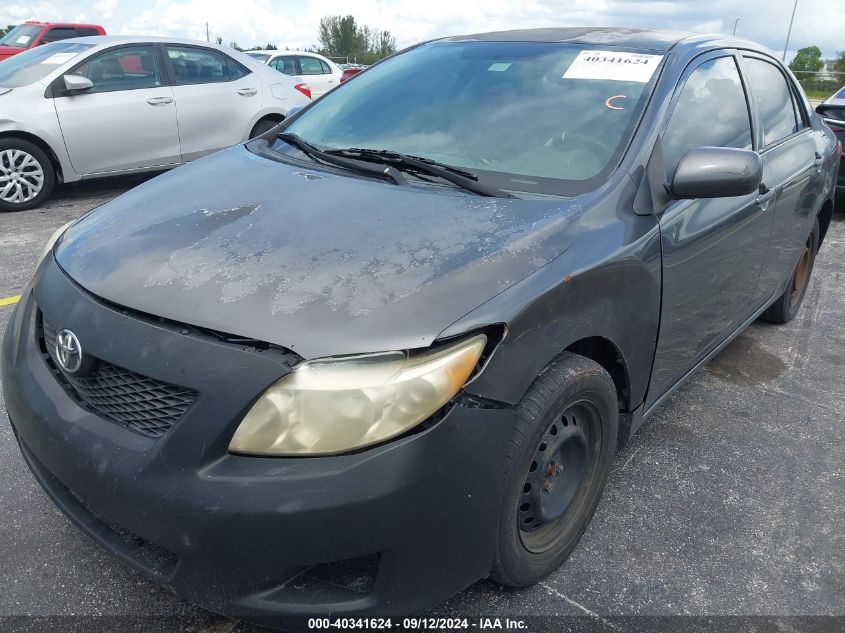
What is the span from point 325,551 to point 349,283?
62 centimetres

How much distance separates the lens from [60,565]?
6.91 ft

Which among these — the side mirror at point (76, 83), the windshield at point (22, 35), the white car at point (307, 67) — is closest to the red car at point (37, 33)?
the windshield at point (22, 35)

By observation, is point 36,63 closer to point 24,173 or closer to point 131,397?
point 24,173

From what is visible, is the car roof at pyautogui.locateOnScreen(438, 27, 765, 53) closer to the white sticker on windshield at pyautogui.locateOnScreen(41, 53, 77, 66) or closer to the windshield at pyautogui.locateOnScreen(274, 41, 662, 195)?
the windshield at pyautogui.locateOnScreen(274, 41, 662, 195)

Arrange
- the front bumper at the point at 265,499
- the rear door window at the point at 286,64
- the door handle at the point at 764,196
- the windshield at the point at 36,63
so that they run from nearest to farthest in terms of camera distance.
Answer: the front bumper at the point at 265,499, the door handle at the point at 764,196, the windshield at the point at 36,63, the rear door window at the point at 286,64

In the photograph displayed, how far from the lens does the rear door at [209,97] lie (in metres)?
7.23

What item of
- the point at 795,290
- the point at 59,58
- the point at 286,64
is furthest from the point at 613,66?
the point at 286,64

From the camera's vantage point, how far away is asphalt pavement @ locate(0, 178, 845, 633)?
1976 mm

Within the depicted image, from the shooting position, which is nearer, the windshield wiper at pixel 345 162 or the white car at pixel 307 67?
the windshield wiper at pixel 345 162

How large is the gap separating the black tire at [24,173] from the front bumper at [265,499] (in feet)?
18.4

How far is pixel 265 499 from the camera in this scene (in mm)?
1478

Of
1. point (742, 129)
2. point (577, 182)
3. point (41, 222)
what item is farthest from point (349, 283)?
point (41, 222)

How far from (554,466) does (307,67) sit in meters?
12.8

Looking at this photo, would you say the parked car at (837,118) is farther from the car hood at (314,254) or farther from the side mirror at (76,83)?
the side mirror at (76,83)
